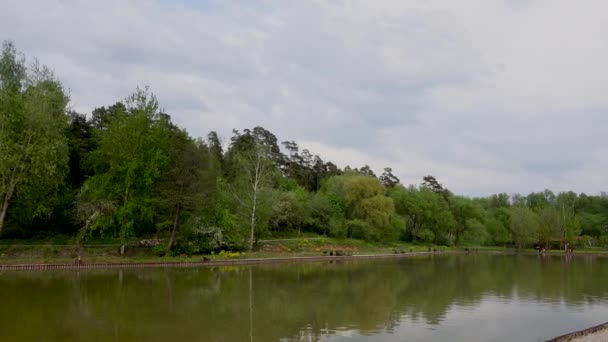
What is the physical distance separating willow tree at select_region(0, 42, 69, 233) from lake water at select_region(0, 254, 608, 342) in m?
7.26

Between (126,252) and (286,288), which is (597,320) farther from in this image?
(126,252)

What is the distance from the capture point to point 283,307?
18.7 metres

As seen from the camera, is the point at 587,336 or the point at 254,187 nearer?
the point at 587,336

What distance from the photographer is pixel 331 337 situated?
13523 millimetres

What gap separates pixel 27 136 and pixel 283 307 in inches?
900

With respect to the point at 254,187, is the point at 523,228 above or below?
below

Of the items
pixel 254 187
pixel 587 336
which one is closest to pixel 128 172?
pixel 254 187

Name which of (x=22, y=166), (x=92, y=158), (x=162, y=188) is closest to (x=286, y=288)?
(x=162, y=188)

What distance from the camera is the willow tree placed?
29.9 meters

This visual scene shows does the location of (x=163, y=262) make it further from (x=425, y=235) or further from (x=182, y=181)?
(x=425, y=235)

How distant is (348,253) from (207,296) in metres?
31.7

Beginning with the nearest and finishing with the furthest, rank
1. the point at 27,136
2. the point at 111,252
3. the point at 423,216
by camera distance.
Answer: the point at 27,136
the point at 111,252
the point at 423,216

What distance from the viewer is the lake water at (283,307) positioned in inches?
550

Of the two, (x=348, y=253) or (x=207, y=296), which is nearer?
(x=207, y=296)
